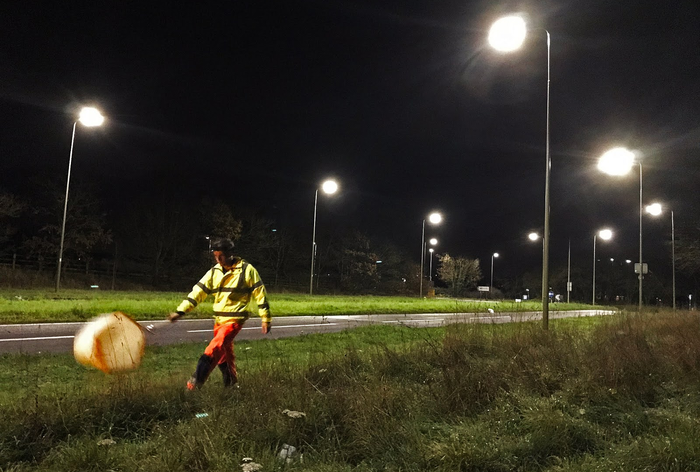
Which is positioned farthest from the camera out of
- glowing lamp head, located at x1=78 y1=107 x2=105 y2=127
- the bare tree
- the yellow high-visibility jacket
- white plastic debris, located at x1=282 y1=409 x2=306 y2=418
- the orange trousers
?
the bare tree

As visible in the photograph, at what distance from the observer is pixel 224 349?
20.2 ft

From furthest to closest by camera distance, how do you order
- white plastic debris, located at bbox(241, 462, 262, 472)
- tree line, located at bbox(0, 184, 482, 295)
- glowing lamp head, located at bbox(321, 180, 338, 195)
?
tree line, located at bbox(0, 184, 482, 295), glowing lamp head, located at bbox(321, 180, 338, 195), white plastic debris, located at bbox(241, 462, 262, 472)

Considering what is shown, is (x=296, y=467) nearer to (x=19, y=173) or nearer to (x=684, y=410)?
(x=684, y=410)

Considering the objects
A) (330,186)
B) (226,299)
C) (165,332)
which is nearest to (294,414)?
(226,299)

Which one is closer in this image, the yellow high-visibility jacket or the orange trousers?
the orange trousers

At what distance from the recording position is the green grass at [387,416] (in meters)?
4.11

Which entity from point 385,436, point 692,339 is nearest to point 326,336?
point 692,339

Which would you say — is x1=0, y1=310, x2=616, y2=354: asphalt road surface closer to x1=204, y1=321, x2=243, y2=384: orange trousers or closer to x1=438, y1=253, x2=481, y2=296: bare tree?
x1=204, y1=321, x2=243, y2=384: orange trousers

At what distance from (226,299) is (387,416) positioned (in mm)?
2429

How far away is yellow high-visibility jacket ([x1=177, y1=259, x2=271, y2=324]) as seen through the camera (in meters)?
6.23

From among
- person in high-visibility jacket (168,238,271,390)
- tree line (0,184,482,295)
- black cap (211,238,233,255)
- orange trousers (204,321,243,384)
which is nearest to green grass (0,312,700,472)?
orange trousers (204,321,243,384)

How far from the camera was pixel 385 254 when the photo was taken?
6600cm

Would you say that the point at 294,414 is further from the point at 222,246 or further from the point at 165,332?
the point at 165,332

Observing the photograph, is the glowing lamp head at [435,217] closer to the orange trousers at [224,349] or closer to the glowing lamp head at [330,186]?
the glowing lamp head at [330,186]
